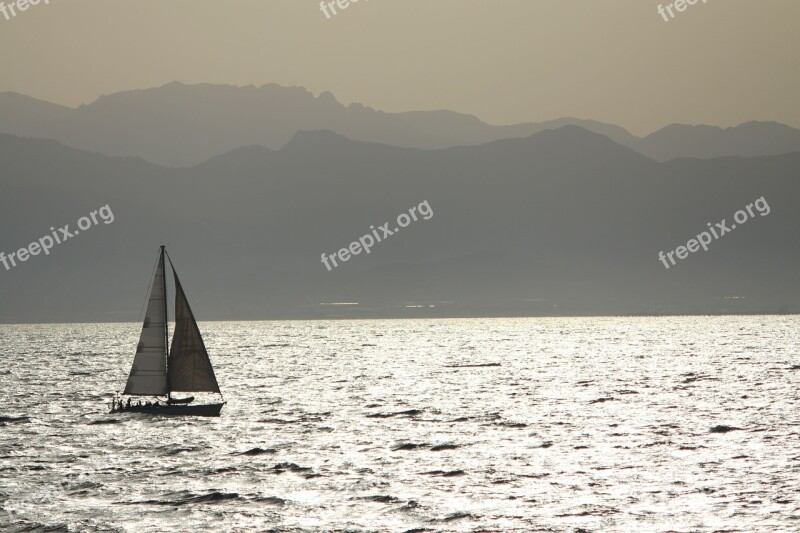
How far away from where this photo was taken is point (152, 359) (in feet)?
202

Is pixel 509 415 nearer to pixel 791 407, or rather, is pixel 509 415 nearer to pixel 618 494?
pixel 791 407

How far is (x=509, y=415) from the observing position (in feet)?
243

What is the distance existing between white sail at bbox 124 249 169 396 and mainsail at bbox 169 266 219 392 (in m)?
0.70

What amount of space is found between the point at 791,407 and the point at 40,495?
56294 millimetres

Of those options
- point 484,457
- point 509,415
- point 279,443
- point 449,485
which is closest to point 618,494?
point 449,485

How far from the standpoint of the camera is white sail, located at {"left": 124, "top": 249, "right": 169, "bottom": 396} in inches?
2405

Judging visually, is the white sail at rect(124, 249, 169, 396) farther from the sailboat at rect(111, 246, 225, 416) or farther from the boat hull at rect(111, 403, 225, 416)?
the boat hull at rect(111, 403, 225, 416)

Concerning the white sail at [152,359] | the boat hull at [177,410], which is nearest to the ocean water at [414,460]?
the boat hull at [177,410]

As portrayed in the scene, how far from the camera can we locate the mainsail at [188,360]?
60219mm

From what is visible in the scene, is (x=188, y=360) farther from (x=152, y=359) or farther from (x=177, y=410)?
(x=177, y=410)

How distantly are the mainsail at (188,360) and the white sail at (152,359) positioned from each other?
70 centimetres

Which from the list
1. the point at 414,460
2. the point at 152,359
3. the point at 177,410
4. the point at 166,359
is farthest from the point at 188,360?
the point at 414,460

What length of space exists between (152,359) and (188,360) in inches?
99.3

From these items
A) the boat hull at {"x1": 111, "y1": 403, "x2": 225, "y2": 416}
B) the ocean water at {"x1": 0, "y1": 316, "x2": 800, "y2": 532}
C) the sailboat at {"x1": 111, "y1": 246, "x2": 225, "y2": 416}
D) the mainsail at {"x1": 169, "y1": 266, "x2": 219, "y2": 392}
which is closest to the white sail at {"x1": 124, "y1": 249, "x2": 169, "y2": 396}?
the sailboat at {"x1": 111, "y1": 246, "x2": 225, "y2": 416}
